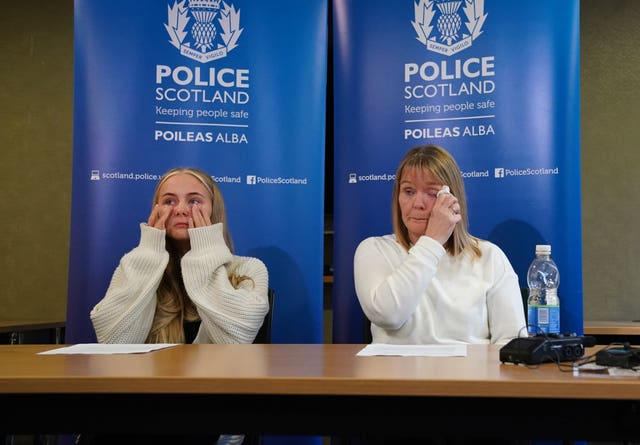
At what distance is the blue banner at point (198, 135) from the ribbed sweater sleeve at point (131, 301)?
0.60 m

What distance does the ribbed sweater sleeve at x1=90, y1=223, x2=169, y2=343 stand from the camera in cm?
225

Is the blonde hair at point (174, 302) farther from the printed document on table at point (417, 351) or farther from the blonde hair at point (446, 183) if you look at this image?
the printed document on table at point (417, 351)

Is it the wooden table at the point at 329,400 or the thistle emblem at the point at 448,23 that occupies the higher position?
the thistle emblem at the point at 448,23

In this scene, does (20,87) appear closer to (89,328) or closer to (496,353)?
(89,328)

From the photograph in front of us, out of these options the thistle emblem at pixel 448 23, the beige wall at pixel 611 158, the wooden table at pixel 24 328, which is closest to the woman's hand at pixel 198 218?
the thistle emblem at pixel 448 23

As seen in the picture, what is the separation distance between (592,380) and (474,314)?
0.97 metres

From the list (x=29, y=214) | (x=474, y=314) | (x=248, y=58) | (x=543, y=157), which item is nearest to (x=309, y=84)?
(x=248, y=58)

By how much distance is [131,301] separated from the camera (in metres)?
2.30

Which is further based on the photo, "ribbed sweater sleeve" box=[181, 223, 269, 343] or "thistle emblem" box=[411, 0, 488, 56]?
"thistle emblem" box=[411, 0, 488, 56]

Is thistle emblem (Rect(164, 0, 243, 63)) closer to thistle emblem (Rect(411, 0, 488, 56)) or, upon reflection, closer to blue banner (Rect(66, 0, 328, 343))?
blue banner (Rect(66, 0, 328, 343))

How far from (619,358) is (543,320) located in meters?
0.88

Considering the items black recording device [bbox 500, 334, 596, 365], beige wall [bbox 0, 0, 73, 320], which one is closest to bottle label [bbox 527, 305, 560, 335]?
black recording device [bbox 500, 334, 596, 365]

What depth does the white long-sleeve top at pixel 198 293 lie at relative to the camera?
2.22 metres

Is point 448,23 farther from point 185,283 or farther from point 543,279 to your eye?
point 185,283
